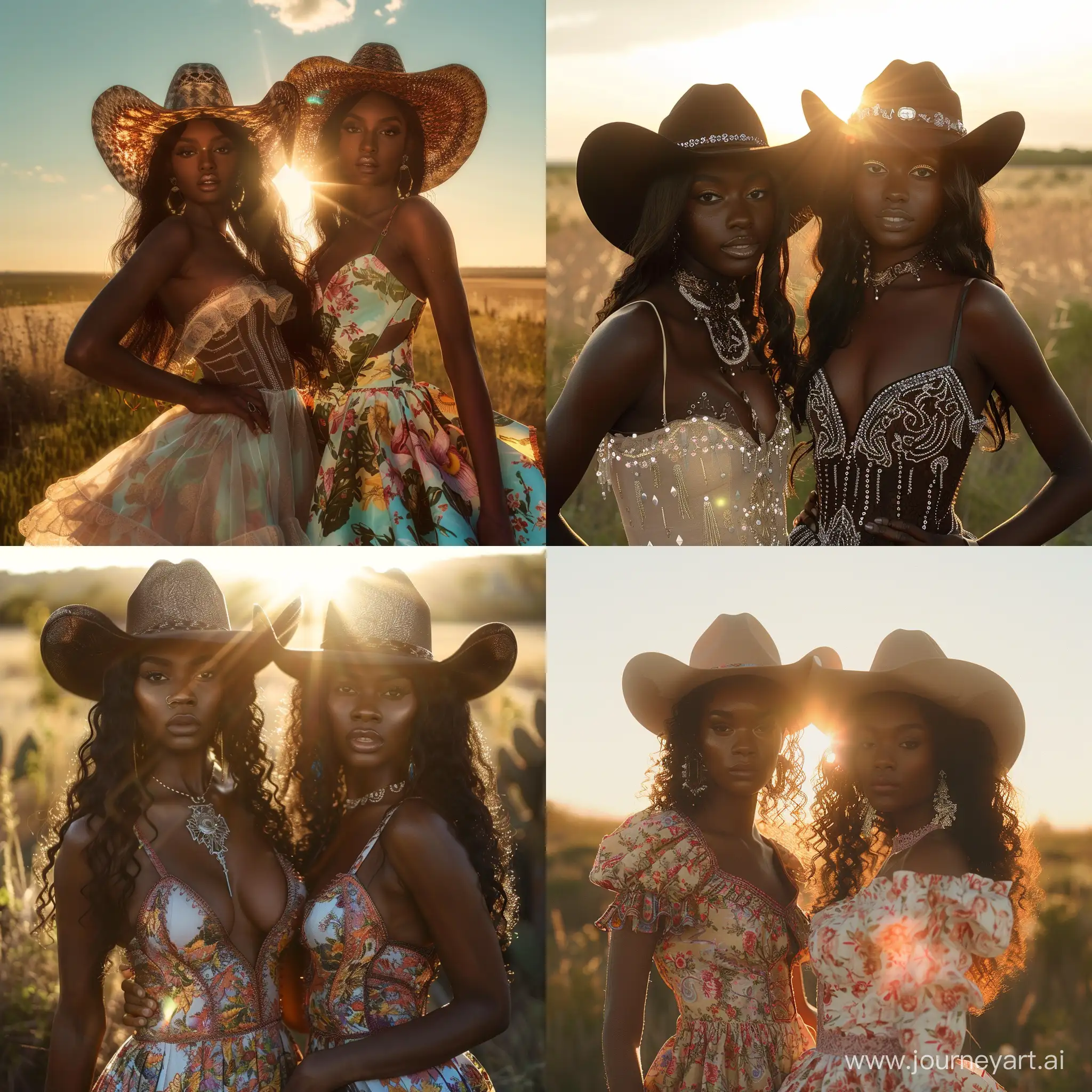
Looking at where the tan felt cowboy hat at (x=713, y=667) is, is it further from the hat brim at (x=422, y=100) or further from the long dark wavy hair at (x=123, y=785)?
the hat brim at (x=422, y=100)

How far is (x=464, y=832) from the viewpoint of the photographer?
12.6 ft

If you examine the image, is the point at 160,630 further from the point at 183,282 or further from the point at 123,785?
the point at 183,282

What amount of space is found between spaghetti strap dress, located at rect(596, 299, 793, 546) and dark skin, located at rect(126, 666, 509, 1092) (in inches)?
32.2

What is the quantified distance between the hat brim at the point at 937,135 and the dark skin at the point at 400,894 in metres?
1.96

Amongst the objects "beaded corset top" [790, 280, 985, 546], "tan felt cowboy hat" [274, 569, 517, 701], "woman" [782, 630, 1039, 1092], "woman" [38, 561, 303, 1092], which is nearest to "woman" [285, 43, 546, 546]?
"tan felt cowboy hat" [274, 569, 517, 701]

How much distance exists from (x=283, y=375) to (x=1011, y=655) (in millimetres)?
2312

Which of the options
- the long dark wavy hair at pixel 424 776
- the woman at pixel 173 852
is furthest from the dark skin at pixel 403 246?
the woman at pixel 173 852

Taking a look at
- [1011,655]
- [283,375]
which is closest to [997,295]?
[1011,655]

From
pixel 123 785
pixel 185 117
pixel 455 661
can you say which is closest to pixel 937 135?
pixel 455 661

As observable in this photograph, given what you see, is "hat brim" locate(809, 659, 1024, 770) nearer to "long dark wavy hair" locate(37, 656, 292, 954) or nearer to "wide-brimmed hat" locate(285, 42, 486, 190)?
"long dark wavy hair" locate(37, 656, 292, 954)

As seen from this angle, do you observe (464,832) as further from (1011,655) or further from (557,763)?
(1011,655)

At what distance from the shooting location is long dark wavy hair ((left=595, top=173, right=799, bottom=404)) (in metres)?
3.80

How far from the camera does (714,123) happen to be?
12.5 ft

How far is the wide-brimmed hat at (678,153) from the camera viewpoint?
3.77 meters
